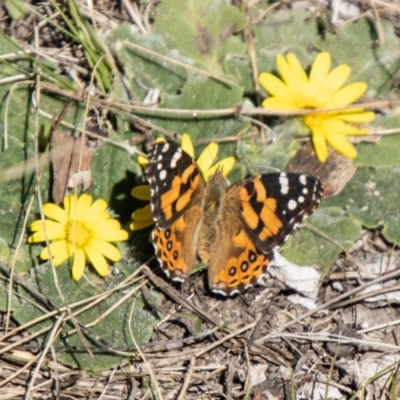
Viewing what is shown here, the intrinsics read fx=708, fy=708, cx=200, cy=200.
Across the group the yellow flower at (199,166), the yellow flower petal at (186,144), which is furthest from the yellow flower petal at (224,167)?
the yellow flower petal at (186,144)

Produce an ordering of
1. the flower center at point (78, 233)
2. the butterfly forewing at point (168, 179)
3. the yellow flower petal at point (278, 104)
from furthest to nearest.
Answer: the yellow flower petal at point (278, 104), the flower center at point (78, 233), the butterfly forewing at point (168, 179)

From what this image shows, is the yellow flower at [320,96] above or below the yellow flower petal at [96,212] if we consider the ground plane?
above

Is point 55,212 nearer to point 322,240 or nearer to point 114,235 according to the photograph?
point 114,235

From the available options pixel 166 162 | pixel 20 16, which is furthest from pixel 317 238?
pixel 20 16

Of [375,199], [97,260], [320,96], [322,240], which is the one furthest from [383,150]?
[97,260]

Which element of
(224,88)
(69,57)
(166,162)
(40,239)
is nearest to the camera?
(166,162)

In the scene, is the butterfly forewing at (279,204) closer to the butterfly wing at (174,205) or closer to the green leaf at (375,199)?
the butterfly wing at (174,205)

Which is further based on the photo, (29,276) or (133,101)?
(133,101)

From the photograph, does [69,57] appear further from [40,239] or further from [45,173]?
[40,239]
